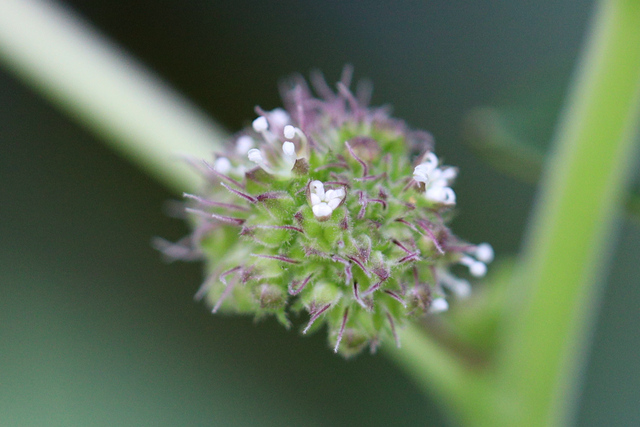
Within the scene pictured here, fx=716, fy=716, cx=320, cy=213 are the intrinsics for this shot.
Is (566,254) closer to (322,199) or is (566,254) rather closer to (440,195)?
(440,195)

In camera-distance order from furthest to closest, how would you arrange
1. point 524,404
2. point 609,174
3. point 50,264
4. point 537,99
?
point 50,264 → point 537,99 → point 524,404 → point 609,174

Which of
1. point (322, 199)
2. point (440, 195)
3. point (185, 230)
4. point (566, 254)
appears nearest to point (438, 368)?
point (566, 254)

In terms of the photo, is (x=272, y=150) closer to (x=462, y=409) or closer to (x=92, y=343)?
(x=462, y=409)

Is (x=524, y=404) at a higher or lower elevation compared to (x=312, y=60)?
lower

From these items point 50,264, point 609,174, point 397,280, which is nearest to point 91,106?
point 50,264

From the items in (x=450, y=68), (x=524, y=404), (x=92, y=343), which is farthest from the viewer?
(x=450, y=68)

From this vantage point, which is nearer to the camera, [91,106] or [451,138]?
[91,106]

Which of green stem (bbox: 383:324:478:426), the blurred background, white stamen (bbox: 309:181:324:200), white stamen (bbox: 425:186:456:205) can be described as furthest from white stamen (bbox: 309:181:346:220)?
the blurred background
